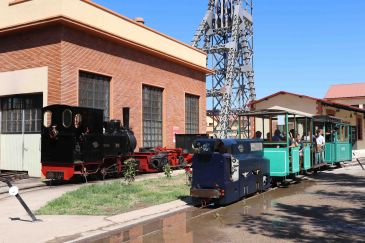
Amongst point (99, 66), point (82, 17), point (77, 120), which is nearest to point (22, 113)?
point (99, 66)

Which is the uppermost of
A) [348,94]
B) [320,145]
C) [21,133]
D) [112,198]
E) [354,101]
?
[348,94]

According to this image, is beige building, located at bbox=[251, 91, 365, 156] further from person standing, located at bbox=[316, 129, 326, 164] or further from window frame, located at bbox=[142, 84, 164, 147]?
window frame, located at bbox=[142, 84, 164, 147]

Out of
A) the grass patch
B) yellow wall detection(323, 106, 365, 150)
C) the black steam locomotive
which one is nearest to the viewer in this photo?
the grass patch

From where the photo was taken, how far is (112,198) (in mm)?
11578

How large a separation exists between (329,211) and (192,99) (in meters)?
18.5

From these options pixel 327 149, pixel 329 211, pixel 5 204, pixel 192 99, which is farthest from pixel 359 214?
pixel 192 99

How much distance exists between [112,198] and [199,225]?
148 inches

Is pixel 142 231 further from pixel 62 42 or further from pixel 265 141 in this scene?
pixel 62 42

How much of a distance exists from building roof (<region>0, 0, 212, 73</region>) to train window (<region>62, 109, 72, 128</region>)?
14.0 ft

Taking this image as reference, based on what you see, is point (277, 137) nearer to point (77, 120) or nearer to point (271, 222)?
point (271, 222)

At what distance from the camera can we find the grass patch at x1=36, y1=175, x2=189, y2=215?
10023mm

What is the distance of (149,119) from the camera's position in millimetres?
23156

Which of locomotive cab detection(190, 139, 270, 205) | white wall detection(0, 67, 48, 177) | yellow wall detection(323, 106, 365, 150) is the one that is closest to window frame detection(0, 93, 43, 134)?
white wall detection(0, 67, 48, 177)

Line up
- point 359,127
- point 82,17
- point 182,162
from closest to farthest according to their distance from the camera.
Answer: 1. point 82,17
2. point 182,162
3. point 359,127
